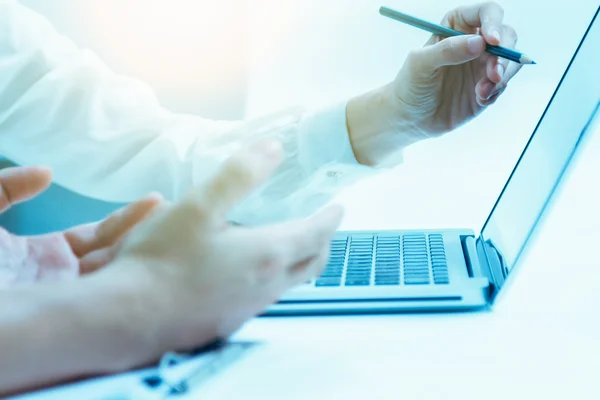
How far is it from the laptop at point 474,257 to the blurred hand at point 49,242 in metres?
0.11

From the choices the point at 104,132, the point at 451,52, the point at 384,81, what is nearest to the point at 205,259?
the point at 451,52

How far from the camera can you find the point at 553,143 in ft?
1.49

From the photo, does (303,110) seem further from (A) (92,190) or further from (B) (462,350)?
(B) (462,350)

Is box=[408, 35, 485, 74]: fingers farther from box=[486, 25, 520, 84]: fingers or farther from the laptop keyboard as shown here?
the laptop keyboard

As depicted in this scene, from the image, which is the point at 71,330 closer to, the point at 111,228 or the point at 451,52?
the point at 111,228

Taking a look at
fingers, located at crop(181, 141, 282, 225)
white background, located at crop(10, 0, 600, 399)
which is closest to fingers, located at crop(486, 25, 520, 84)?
white background, located at crop(10, 0, 600, 399)

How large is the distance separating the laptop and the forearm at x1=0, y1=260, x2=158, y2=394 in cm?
16

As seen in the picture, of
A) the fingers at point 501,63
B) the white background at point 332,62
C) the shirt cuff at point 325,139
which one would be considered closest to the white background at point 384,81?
the white background at point 332,62

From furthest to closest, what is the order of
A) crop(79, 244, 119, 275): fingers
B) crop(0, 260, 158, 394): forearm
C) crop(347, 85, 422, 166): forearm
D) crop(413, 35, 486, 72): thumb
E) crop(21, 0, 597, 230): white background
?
crop(21, 0, 597, 230): white background
crop(347, 85, 422, 166): forearm
crop(413, 35, 486, 72): thumb
crop(79, 244, 119, 275): fingers
crop(0, 260, 158, 394): forearm

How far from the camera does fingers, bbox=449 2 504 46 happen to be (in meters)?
0.54

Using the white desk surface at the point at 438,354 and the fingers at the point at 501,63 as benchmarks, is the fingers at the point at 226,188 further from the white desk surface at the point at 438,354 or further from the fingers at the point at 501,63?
the fingers at the point at 501,63

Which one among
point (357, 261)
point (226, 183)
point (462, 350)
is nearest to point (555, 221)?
point (357, 261)

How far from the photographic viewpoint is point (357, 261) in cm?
51

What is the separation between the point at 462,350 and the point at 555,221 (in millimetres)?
368
